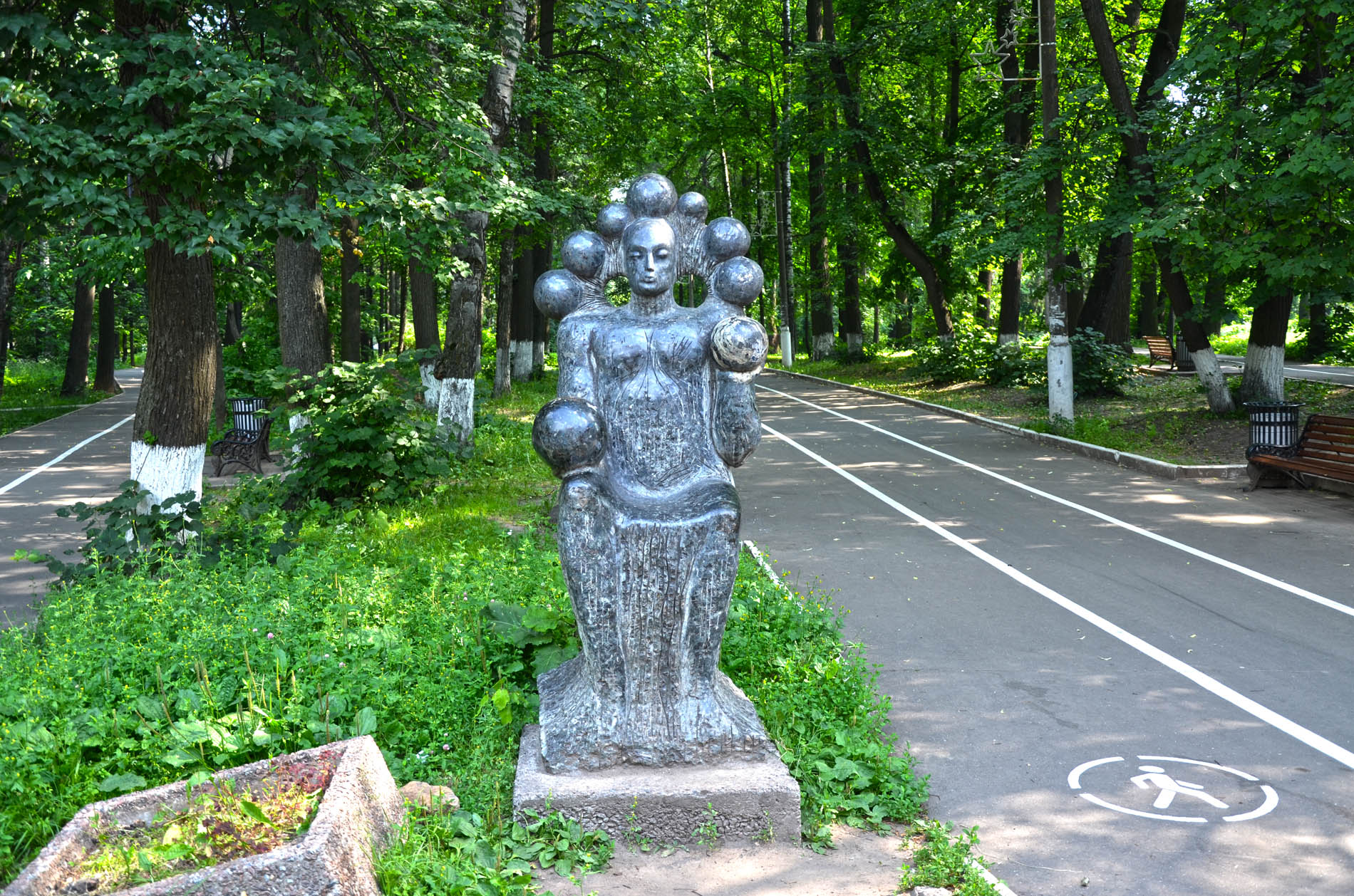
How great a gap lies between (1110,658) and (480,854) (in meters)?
4.55

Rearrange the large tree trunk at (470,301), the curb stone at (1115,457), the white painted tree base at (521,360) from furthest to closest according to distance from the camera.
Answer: the white painted tree base at (521,360)
the large tree trunk at (470,301)
the curb stone at (1115,457)

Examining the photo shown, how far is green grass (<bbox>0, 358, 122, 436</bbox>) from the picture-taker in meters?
24.1

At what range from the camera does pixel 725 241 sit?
197 inches

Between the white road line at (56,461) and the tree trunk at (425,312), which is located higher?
the tree trunk at (425,312)

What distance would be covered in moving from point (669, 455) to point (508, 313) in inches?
812

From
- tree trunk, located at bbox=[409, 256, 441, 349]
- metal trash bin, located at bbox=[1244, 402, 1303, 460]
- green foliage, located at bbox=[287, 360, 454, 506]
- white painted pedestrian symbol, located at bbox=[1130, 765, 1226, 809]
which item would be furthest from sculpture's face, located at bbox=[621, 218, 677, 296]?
tree trunk, located at bbox=[409, 256, 441, 349]

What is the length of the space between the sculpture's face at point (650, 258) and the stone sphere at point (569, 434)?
69 centimetres

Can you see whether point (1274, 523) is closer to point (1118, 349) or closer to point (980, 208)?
point (1118, 349)

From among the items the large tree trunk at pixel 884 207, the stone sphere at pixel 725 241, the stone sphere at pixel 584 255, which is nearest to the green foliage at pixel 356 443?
the stone sphere at pixel 584 255

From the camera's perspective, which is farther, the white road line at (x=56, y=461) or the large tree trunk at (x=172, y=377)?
the white road line at (x=56, y=461)

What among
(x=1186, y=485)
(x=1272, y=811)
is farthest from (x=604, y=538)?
(x=1186, y=485)

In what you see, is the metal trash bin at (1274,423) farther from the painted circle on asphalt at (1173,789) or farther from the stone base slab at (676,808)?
the stone base slab at (676,808)

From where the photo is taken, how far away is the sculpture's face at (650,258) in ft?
16.0

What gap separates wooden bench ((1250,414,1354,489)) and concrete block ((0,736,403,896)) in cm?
1112
